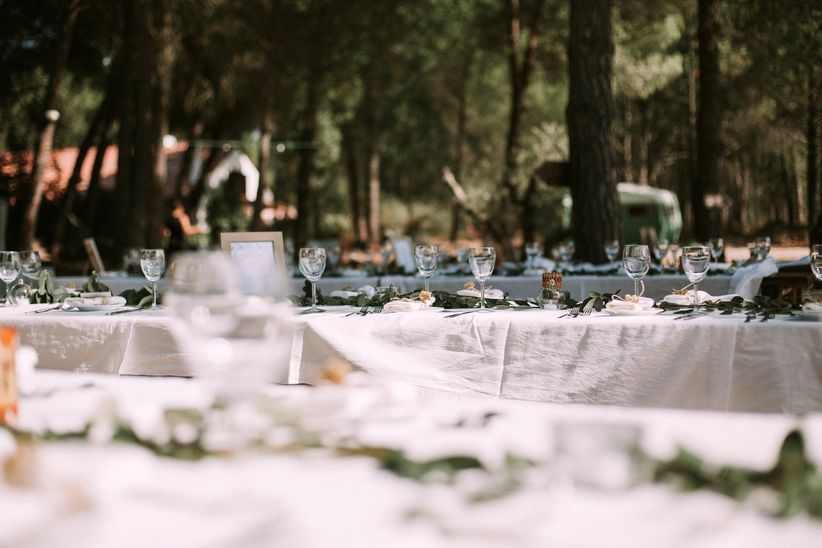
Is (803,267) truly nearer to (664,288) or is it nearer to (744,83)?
(664,288)

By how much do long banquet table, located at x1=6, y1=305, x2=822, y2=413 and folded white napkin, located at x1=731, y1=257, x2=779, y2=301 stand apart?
7.57 feet

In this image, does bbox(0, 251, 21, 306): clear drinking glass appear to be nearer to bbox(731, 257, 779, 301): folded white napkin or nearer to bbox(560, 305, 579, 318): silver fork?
bbox(560, 305, 579, 318): silver fork

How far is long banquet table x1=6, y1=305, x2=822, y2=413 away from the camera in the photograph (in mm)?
3043

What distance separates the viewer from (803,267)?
5.79 metres

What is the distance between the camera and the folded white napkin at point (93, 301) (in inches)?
145

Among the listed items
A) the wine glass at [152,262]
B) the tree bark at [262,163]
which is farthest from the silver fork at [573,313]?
the tree bark at [262,163]

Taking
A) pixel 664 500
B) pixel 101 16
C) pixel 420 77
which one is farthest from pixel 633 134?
pixel 664 500

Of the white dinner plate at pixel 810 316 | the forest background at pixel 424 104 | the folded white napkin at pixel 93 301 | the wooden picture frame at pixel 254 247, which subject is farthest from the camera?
the forest background at pixel 424 104

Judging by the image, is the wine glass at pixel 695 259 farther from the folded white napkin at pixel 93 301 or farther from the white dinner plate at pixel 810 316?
the folded white napkin at pixel 93 301

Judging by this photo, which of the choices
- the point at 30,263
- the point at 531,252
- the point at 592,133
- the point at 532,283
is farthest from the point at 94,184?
the point at 30,263

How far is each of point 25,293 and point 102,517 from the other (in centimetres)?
336

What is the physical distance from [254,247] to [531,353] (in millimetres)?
1463

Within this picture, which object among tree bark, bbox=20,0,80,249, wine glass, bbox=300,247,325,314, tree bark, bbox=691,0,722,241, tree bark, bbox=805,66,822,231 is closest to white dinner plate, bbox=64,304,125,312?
wine glass, bbox=300,247,325,314

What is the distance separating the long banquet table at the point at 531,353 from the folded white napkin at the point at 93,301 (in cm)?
7
